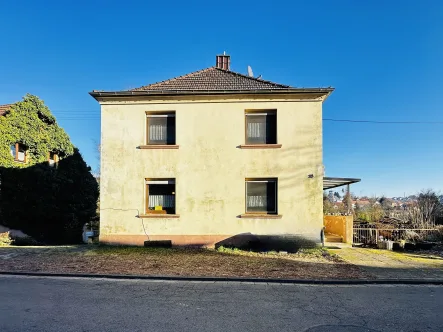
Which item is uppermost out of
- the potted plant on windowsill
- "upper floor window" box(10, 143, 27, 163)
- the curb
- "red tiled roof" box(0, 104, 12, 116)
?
"red tiled roof" box(0, 104, 12, 116)

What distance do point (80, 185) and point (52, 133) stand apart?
12.2ft

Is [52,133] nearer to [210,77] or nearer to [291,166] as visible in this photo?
→ [210,77]

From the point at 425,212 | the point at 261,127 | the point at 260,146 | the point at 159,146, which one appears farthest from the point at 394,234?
the point at 159,146

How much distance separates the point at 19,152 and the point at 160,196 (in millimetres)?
10611

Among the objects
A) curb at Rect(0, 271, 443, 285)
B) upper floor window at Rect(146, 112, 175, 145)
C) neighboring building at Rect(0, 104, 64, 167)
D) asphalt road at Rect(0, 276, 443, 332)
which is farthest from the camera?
neighboring building at Rect(0, 104, 64, 167)

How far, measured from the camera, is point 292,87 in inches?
500

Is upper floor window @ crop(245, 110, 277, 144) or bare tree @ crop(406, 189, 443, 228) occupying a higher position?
upper floor window @ crop(245, 110, 277, 144)

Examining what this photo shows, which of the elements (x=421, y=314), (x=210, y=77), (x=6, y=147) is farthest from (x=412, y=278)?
(x=6, y=147)

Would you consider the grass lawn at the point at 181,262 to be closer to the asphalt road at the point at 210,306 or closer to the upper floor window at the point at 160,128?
the asphalt road at the point at 210,306

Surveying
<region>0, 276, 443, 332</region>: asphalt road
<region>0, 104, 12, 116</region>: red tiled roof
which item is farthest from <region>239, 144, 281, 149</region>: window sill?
<region>0, 104, 12, 116</region>: red tiled roof

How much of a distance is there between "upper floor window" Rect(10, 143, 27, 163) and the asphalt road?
12183mm

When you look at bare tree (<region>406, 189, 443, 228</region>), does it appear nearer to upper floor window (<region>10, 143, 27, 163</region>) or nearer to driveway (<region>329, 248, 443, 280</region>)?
driveway (<region>329, 248, 443, 280</region>)

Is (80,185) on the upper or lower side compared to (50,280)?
upper

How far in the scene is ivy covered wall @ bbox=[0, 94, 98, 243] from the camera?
17.1 m
